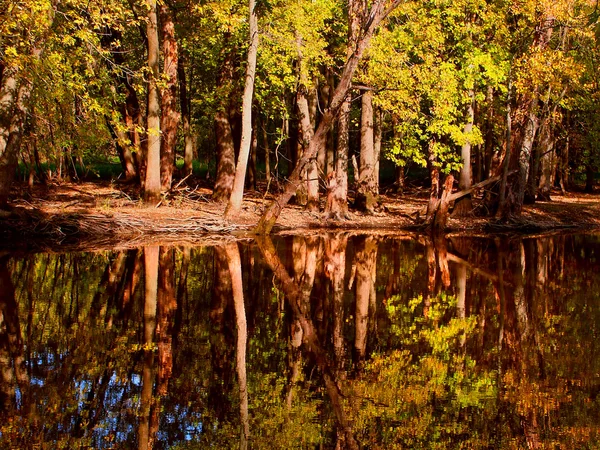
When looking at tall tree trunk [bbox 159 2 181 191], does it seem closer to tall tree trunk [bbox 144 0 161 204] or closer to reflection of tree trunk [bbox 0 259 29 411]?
tall tree trunk [bbox 144 0 161 204]

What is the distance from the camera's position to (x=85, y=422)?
6.92 m

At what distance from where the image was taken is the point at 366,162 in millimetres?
27984

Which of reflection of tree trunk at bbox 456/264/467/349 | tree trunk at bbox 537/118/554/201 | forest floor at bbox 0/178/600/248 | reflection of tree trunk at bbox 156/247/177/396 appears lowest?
reflection of tree trunk at bbox 456/264/467/349

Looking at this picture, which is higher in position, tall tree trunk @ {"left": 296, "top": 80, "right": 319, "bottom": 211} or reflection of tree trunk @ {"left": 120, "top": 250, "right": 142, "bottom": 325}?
tall tree trunk @ {"left": 296, "top": 80, "right": 319, "bottom": 211}

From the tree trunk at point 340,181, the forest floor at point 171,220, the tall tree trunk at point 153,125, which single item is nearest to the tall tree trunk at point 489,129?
the forest floor at point 171,220

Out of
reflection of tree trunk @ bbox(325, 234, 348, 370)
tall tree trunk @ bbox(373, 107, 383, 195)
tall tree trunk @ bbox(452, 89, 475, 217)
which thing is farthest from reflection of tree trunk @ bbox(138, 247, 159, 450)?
tall tree trunk @ bbox(373, 107, 383, 195)

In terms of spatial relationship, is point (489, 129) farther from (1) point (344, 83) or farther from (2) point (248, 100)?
(2) point (248, 100)

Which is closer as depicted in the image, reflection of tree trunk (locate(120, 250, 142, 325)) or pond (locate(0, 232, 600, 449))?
pond (locate(0, 232, 600, 449))

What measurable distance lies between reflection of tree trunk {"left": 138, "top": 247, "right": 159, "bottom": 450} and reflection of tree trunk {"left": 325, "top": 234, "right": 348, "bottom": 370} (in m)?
2.17

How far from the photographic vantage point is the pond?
6.99 m

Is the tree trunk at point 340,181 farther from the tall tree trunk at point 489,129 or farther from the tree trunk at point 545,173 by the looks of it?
the tree trunk at point 545,173

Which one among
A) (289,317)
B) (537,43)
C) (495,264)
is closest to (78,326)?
(289,317)

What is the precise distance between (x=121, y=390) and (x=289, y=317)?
432 cm

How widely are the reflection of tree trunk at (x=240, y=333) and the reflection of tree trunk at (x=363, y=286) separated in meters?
1.43
